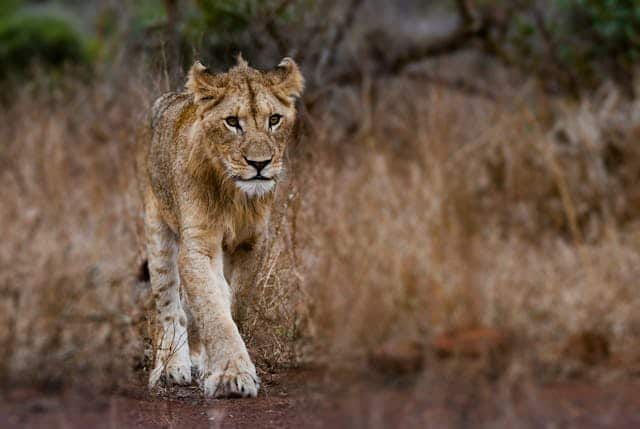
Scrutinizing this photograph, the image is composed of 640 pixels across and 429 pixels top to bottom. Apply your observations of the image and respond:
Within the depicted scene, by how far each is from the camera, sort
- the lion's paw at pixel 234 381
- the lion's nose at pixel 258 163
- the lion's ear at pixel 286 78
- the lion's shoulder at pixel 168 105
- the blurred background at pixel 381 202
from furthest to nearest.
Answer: the blurred background at pixel 381 202
the lion's shoulder at pixel 168 105
the lion's ear at pixel 286 78
the lion's nose at pixel 258 163
the lion's paw at pixel 234 381

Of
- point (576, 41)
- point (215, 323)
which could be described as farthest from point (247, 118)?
point (576, 41)

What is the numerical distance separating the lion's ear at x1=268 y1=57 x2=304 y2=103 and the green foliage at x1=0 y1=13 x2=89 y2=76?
29.6 feet

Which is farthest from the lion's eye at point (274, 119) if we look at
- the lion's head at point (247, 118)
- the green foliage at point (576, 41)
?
the green foliage at point (576, 41)

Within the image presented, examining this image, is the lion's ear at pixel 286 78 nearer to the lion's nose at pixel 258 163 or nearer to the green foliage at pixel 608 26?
the lion's nose at pixel 258 163

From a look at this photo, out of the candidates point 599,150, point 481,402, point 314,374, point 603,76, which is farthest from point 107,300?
point 603,76

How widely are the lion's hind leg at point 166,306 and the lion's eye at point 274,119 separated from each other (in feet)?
4.12

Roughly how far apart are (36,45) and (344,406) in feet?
31.7

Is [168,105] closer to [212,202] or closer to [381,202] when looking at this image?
[212,202]

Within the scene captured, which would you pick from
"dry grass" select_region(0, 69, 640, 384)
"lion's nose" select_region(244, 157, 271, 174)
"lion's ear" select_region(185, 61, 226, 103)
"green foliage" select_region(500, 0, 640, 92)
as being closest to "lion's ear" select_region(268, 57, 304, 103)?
"lion's ear" select_region(185, 61, 226, 103)

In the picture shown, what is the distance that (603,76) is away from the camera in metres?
10.3

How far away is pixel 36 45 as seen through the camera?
13188mm

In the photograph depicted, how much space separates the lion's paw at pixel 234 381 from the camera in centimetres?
404

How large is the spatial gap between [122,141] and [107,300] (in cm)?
211

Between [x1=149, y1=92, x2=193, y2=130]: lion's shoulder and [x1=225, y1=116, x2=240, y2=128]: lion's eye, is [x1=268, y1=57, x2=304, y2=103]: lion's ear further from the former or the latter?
[x1=149, y1=92, x2=193, y2=130]: lion's shoulder
